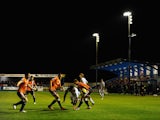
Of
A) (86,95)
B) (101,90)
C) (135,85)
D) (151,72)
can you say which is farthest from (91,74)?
(86,95)

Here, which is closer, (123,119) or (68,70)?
(123,119)

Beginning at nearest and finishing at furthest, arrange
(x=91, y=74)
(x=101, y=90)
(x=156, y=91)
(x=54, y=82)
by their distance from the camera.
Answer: (x=54, y=82), (x=101, y=90), (x=156, y=91), (x=91, y=74)

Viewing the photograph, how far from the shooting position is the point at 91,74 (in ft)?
355

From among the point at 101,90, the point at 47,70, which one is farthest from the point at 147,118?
the point at 47,70

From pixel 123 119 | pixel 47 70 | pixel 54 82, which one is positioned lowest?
pixel 123 119

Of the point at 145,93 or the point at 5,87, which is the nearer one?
the point at 145,93

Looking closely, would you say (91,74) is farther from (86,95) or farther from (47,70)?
(86,95)

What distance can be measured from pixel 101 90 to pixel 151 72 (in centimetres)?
2305

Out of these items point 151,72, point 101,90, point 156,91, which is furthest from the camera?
point 151,72

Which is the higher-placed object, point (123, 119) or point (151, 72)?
point (151, 72)

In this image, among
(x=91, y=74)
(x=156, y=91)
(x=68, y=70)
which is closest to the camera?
(x=156, y=91)

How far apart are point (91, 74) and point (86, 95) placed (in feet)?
291

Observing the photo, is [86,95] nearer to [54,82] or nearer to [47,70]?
[54,82]

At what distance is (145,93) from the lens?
4606 cm
